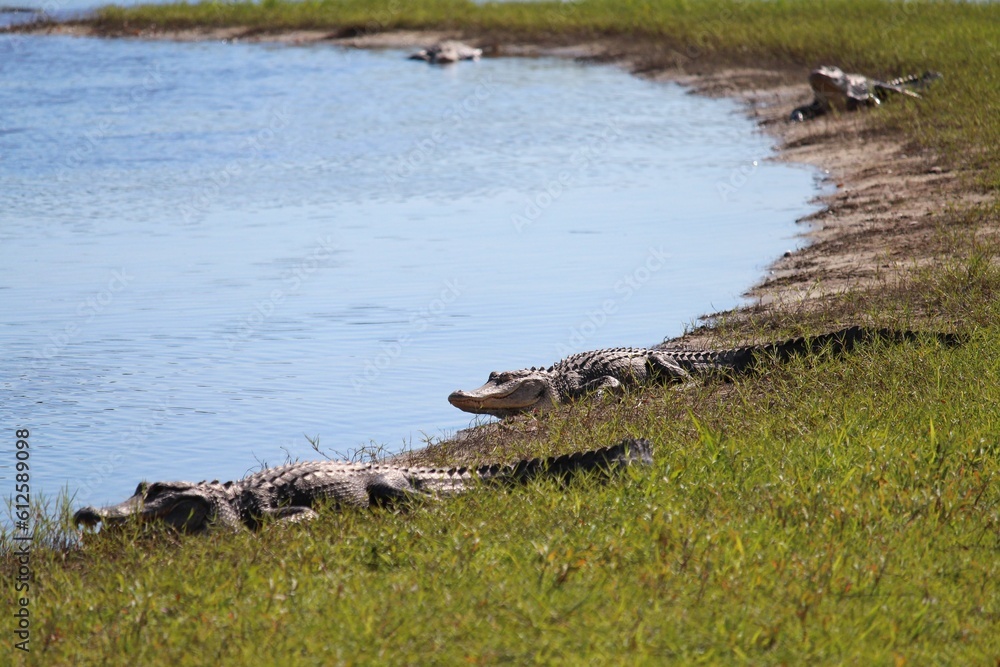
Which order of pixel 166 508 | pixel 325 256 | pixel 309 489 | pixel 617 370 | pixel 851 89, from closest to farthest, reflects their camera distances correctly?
pixel 166 508
pixel 309 489
pixel 617 370
pixel 325 256
pixel 851 89

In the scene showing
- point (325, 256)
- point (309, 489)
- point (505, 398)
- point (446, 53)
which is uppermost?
point (309, 489)

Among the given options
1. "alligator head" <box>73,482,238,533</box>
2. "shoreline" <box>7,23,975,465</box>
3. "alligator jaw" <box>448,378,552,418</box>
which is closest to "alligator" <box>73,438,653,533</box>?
"alligator head" <box>73,482,238,533</box>

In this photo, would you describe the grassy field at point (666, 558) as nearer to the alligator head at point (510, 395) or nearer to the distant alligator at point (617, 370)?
the distant alligator at point (617, 370)

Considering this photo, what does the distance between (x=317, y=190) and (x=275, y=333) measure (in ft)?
17.5

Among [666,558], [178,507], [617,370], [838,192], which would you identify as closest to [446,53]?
[838,192]

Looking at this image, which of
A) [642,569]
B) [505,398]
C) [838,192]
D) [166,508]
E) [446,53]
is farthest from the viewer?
[446,53]

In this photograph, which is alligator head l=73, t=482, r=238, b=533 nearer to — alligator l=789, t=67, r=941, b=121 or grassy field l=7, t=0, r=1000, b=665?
grassy field l=7, t=0, r=1000, b=665

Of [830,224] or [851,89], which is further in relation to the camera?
[851,89]

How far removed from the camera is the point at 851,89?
50.0 ft

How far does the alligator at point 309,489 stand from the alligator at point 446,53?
22.2m

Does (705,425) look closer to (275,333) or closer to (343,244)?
(275,333)

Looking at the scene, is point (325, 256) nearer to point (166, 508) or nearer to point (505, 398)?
point (505, 398)

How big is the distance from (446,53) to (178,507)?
23.0 meters

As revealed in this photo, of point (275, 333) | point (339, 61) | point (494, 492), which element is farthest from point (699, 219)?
point (339, 61)
